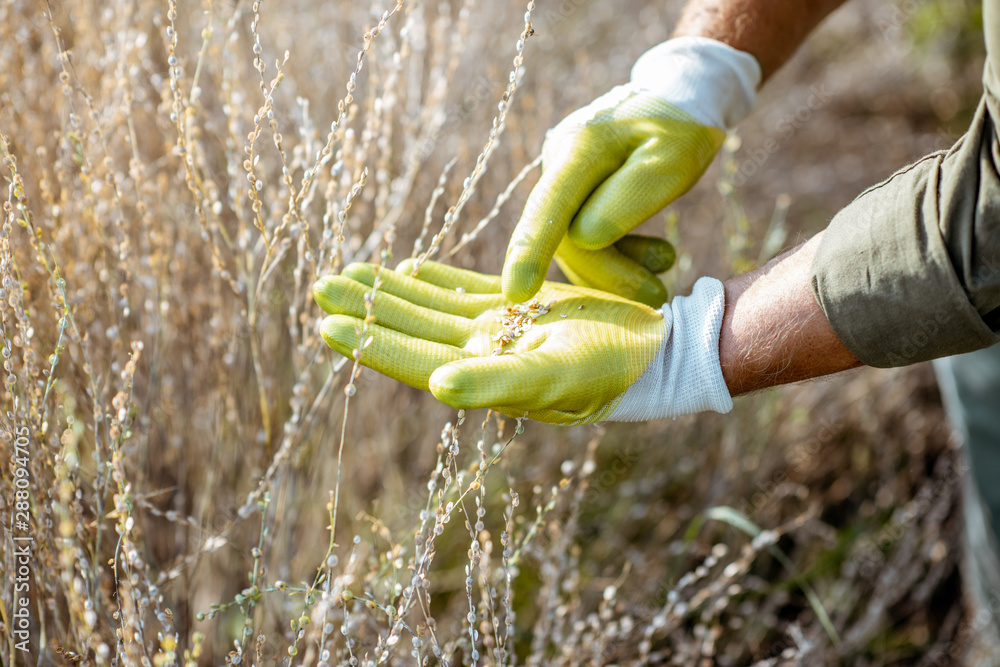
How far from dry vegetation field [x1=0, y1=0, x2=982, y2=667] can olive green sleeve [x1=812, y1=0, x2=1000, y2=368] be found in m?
0.49

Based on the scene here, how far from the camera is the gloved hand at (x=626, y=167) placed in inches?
46.2

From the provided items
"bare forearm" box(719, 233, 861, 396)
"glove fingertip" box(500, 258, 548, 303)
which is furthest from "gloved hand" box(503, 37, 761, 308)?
"bare forearm" box(719, 233, 861, 396)

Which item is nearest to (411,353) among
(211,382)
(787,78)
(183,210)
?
(211,382)

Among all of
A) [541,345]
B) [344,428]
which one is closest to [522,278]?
[541,345]

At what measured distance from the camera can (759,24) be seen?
1499mm

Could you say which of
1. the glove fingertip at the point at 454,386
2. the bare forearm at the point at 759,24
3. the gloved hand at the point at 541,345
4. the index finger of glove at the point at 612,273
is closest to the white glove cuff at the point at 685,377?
the gloved hand at the point at 541,345

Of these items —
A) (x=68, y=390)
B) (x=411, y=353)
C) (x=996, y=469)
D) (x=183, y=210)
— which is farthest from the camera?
(x=996, y=469)

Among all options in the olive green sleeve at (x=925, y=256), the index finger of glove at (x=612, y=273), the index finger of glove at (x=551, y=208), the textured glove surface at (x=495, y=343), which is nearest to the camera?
the olive green sleeve at (x=925, y=256)

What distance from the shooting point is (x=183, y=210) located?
1.56 m

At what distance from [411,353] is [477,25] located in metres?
1.66

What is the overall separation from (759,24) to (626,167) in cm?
55

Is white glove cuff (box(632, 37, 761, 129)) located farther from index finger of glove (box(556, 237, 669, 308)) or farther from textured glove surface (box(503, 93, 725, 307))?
index finger of glove (box(556, 237, 669, 308))

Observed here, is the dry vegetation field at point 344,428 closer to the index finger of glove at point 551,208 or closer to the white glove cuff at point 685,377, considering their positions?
the index finger of glove at point 551,208

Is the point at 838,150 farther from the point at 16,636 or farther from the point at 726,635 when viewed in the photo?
the point at 16,636
